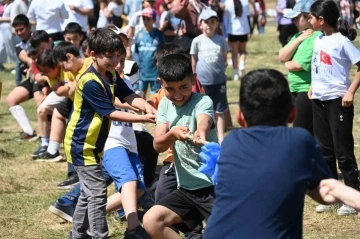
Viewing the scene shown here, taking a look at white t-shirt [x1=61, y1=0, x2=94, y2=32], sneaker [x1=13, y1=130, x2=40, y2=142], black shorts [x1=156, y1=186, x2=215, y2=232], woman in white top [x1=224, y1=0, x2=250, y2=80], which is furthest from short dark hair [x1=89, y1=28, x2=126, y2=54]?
woman in white top [x1=224, y1=0, x2=250, y2=80]

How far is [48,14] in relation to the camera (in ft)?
44.4

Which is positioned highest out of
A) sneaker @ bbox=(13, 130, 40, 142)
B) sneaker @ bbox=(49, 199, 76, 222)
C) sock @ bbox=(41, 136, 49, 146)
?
sneaker @ bbox=(49, 199, 76, 222)

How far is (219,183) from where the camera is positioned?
12.3 ft

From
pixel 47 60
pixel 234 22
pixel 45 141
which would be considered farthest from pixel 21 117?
pixel 234 22

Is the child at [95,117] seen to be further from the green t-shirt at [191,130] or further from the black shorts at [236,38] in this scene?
the black shorts at [236,38]

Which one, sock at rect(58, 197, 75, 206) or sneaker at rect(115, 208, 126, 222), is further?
sneaker at rect(115, 208, 126, 222)

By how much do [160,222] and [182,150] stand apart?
48 centimetres

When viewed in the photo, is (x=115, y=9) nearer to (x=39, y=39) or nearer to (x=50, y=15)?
(x=50, y=15)

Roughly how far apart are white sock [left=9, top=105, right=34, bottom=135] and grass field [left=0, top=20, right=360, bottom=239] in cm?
28

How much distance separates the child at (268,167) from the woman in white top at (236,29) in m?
12.3

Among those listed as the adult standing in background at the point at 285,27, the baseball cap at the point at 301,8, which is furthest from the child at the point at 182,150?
the adult standing in background at the point at 285,27

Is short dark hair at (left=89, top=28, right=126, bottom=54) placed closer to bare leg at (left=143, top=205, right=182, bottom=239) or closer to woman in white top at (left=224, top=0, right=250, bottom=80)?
bare leg at (left=143, top=205, right=182, bottom=239)

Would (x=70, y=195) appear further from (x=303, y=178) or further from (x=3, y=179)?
(x=303, y=178)

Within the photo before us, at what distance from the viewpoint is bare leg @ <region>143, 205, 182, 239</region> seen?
202 inches
